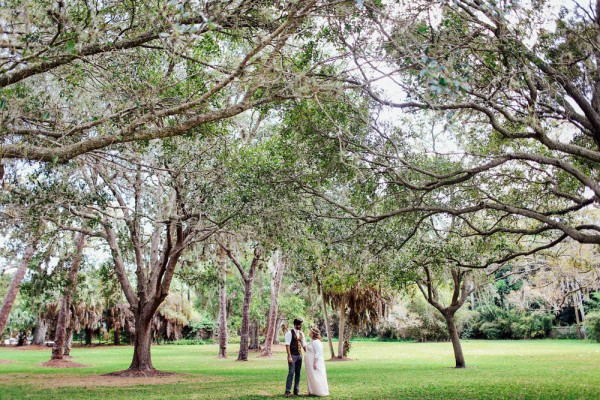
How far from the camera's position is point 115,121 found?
8750 mm

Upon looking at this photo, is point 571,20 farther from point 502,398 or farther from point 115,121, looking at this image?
point 115,121

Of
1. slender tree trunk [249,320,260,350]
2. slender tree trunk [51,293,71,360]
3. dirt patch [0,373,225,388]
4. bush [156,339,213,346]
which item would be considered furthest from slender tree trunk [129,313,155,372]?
bush [156,339,213,346]

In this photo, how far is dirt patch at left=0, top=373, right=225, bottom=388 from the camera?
1395 centimetres

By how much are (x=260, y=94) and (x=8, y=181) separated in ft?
22.1

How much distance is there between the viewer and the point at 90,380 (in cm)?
1511

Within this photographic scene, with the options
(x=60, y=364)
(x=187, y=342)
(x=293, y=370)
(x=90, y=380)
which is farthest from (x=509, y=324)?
(x=293, y=370)

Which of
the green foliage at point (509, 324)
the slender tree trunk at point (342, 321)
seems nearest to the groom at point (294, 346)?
the slender tree trunk at point (342, 321)

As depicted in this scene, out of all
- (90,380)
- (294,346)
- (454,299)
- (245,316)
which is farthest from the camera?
(245,316)

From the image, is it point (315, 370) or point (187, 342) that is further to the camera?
point (187, 342)

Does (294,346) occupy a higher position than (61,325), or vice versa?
(61,325)

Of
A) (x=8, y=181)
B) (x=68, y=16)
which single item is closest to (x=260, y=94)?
(x=68, y=16)

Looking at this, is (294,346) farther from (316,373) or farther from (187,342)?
(187,342)

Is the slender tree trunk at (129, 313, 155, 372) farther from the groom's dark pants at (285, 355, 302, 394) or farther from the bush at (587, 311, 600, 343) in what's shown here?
the bush at (587, 311, 600, 343)

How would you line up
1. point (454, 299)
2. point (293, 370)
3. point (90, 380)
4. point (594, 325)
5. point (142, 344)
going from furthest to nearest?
point (594, 325)
point (454, 299)
point (142, 344)
point (90, 380)
point (293, 370)
